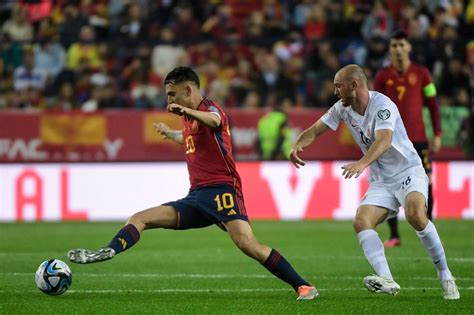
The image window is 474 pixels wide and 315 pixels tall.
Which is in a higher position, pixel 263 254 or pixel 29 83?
pixel 29 83

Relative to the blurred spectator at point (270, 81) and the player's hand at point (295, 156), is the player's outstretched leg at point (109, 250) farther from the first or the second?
the blurred spectator at point (270, 81)

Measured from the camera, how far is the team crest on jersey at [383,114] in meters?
9.02

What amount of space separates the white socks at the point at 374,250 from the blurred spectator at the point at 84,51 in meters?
14.5

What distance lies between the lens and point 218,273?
453 inches

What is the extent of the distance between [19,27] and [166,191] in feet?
22.5

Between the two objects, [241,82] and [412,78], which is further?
[241,82]

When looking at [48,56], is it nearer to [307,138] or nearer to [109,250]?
[307,138]

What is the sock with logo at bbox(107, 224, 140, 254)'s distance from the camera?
8.72 meters

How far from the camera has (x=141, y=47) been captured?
22672 millimetres

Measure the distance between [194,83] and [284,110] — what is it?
12002 mm

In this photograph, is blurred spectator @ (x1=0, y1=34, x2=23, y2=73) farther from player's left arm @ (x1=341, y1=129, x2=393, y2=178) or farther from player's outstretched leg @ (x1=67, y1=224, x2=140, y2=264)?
player's left arm @ (x1=341, y1=129, x2=393, y2=178)

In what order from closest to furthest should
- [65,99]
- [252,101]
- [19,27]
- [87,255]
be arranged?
[87,255], [252,101], [65,99], [19,27]

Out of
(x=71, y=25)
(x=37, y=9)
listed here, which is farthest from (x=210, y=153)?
(x=37, y=9)

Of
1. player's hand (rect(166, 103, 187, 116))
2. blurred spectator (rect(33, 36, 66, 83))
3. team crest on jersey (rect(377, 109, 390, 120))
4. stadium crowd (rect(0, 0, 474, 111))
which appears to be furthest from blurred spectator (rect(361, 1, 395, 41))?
player's hand (rect(166, 103, 187, 116))
